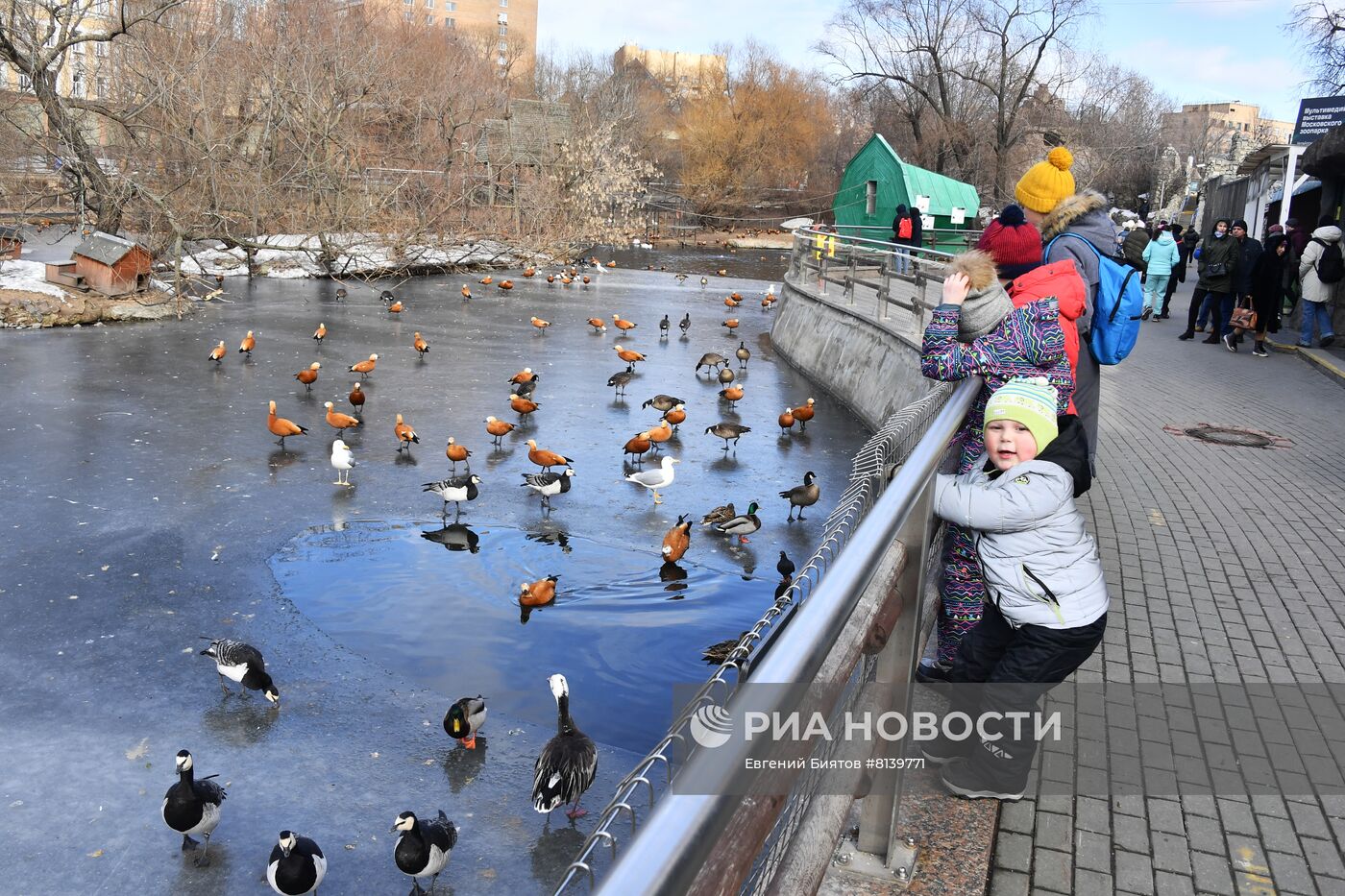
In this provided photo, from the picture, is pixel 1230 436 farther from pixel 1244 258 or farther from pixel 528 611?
pixel 528 611

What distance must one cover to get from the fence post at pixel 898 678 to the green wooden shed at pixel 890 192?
33.1 m

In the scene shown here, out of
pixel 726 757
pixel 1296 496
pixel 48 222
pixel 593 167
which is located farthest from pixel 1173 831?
pixel 593 167

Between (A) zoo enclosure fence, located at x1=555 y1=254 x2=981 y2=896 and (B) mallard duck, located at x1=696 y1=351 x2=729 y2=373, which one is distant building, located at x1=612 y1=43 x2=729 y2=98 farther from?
(A) zoo enclosure fence, located at x1=555 y1=254 x2=981 y2=896

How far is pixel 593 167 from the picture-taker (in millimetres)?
48812

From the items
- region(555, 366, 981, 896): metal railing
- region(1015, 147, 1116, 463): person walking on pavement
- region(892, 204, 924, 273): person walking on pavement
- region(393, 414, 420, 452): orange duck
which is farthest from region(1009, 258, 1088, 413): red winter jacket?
region(892, 204, 924, 273): person walking on pavement

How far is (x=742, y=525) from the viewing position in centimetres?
1098

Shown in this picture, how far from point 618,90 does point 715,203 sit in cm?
2107

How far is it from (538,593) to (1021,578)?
591cm

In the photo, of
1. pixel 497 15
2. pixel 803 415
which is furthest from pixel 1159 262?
pixel 497 15

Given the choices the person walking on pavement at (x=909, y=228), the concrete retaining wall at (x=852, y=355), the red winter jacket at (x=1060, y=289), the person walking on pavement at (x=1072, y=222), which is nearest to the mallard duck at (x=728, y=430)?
the concrete retaining wall at (x=852, y=355)

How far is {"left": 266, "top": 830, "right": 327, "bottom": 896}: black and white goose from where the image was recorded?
520 centimetres

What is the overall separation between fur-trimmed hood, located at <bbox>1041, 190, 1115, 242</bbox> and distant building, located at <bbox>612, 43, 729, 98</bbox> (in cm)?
7148

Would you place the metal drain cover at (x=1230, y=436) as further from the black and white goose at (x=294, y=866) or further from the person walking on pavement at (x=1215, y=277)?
the black and white goose at (x=294, y=866)

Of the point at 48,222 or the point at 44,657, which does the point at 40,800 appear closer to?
the point at 44,657
